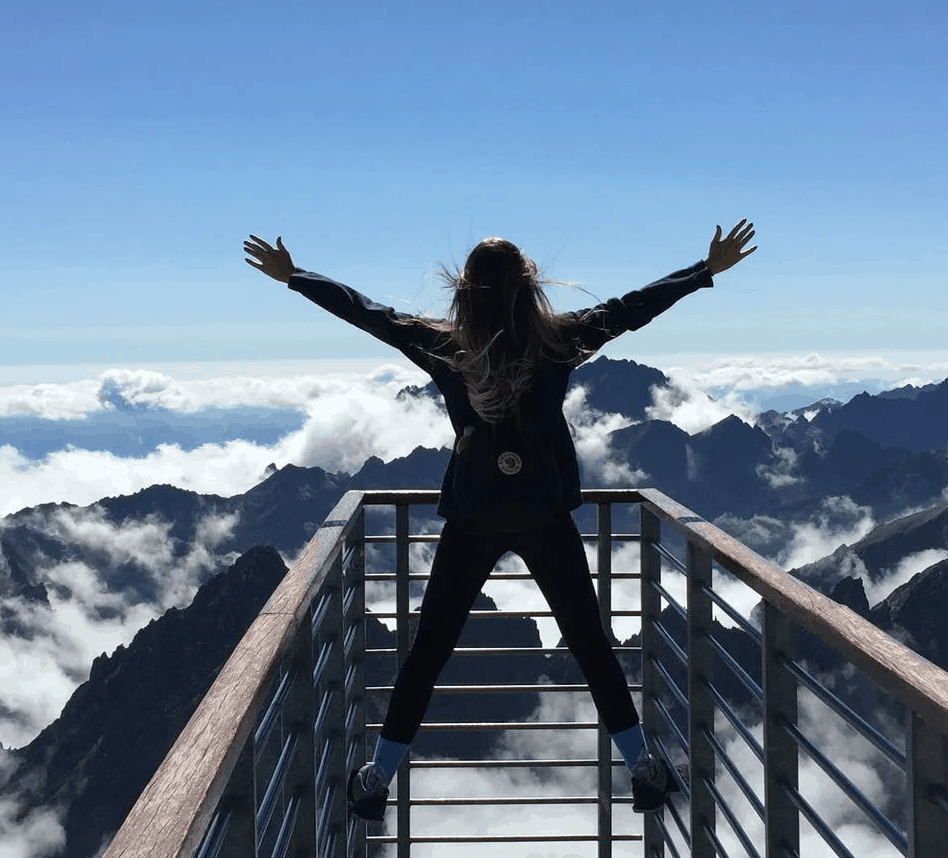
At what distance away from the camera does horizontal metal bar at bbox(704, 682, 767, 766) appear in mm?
2862

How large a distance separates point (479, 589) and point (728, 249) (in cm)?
166

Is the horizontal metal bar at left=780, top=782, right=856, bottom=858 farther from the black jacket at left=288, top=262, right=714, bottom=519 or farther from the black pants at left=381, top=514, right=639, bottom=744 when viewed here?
the black jacket at left=288, top=262, right=714, bottom=519

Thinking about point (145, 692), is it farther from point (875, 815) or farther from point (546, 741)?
point (875, 815)

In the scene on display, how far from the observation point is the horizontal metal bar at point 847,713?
1.89 metres

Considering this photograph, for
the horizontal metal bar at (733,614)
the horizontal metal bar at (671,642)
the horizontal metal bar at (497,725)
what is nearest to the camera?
the horizontal metal bar at (733,614)

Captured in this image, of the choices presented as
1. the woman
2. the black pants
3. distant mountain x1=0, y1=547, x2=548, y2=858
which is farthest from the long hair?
distant mountain x1=0, y1=547, x2=548, y2=858

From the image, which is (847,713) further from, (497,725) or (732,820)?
(497,725)

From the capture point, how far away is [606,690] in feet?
11.6

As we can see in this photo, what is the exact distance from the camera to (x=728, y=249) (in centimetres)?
387

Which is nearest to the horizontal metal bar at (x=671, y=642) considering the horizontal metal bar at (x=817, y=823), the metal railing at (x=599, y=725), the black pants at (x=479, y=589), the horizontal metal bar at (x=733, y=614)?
the metal railing at (x=599, y=725)

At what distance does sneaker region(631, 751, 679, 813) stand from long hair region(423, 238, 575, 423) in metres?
1.38

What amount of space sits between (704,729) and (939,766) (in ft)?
6.92

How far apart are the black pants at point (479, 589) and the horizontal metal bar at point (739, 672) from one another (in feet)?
1.23

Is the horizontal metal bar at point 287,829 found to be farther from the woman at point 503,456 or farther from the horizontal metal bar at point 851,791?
the horizontal metal bar at point 851,791
